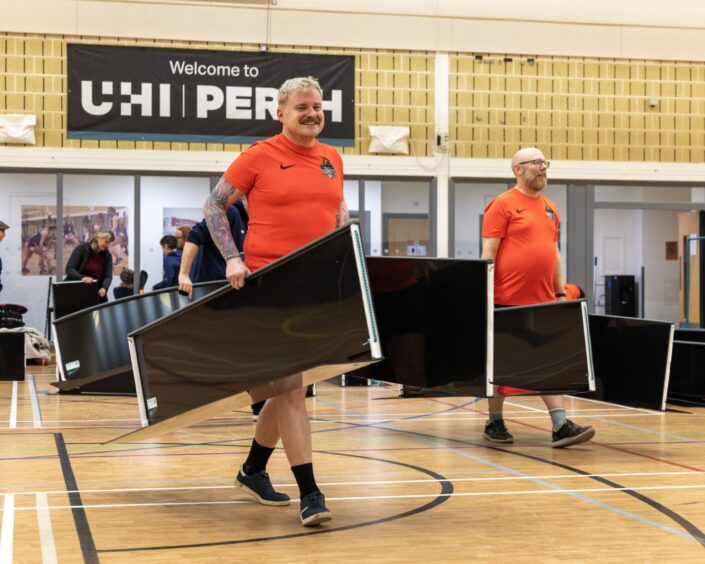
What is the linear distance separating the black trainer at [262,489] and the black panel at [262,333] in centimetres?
48

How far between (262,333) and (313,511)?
671mm

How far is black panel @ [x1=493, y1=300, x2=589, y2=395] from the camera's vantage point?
6070 mm

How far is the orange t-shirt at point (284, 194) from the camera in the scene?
166 inches

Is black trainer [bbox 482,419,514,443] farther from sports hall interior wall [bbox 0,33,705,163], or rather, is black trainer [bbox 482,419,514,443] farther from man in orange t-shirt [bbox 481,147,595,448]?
sports hall interior wall [bbox 0,33,705,163]

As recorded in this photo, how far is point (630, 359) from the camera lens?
21.4 feet

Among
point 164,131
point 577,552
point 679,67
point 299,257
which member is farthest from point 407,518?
point 679,67

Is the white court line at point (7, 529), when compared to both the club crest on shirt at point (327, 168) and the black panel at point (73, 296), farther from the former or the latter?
the black panel at point (73, 296)

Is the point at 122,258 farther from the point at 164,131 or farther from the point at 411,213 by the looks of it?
the point at 411,213

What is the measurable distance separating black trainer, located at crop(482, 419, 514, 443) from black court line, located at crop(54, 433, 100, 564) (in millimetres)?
2447

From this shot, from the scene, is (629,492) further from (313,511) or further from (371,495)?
(313,511)

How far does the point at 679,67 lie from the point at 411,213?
175 inches

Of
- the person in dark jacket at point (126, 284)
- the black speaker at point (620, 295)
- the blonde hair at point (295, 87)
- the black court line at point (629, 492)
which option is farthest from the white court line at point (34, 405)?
the black speaker at point (620, 295)

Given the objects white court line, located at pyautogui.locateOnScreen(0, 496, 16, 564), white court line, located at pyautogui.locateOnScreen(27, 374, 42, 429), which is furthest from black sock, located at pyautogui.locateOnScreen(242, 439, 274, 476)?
white court line, located at pyautogui.locateOnScreen(27, 374, 42, 429)

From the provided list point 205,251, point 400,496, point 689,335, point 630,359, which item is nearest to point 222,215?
point 400,496
